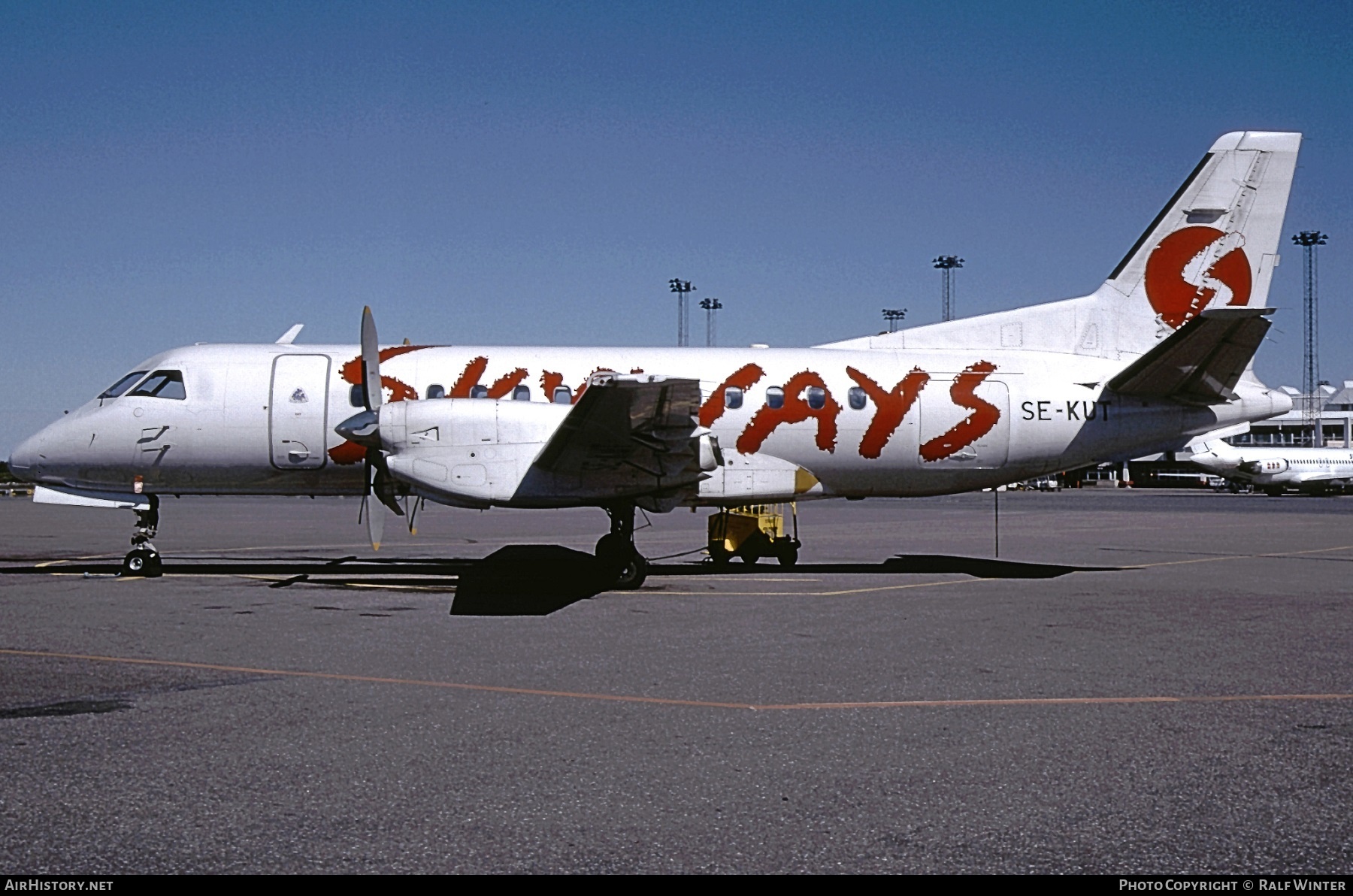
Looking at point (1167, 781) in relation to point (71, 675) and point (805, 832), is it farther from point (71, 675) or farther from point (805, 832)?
point (71, 675)

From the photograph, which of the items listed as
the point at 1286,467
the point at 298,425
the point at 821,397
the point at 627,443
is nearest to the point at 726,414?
the point at 821,397

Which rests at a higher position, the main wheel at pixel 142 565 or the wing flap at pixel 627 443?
the wing flap at pixel 627 443

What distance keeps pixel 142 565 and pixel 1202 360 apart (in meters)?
17.7

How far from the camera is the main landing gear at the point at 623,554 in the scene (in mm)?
17797

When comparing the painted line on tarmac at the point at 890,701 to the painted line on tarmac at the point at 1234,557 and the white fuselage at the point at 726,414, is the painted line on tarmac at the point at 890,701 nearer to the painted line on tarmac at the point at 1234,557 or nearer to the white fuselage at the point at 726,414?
the white fuselage at the point at 726,414

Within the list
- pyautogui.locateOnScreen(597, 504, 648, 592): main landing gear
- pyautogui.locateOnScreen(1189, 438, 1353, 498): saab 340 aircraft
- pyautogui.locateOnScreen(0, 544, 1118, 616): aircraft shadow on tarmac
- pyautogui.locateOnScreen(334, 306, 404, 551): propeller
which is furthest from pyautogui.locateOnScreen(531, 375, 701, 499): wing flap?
pyautogui.locateOnScreen(1189, 438, 1353, 498): saab 340 aircraft

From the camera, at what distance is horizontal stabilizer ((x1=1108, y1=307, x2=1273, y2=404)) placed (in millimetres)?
17234

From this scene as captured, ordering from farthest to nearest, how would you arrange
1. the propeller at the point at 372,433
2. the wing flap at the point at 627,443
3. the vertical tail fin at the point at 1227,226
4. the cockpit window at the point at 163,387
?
the vertical tail fin at the point at 1227,226 < the cockpit window at the point at 163,387 < the propeller at the point at 372,433 < the wing flap at the point at 627,443

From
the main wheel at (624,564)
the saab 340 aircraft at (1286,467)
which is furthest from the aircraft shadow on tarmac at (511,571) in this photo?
the saab 340 aircraft at (1286,467)

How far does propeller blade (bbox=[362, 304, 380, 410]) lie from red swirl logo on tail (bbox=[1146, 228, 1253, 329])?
45.5 feet

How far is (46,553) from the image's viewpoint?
2464 centimetres

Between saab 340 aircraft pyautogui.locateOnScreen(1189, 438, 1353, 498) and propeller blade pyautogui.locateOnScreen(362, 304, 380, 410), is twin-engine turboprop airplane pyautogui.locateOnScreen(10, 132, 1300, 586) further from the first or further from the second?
saab 340 aircraft pyautogui.locateOnScreen(1189, 438, 1353, 498)

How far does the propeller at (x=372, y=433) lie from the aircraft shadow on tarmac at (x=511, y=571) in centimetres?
127

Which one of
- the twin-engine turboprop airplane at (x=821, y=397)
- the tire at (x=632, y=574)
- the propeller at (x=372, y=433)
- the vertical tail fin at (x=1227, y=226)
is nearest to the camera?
the propeller at (x=372, y=433)
